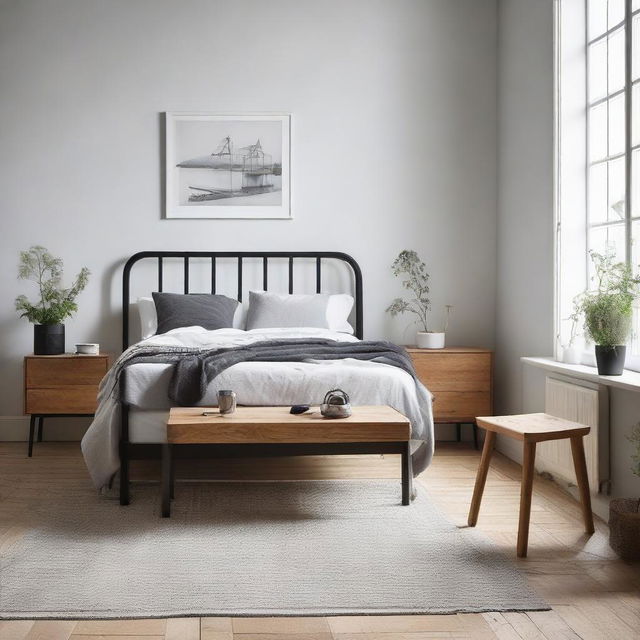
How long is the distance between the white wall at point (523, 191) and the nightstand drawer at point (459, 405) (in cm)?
21

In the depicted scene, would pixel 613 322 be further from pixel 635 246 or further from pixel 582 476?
pixel 582 476

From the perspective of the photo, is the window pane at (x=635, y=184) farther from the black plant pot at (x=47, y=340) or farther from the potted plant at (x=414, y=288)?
the black plant pot at (x=47, y=340)

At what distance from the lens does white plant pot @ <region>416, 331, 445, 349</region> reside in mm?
4812

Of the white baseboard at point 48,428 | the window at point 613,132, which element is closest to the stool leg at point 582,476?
the window at point 613,132

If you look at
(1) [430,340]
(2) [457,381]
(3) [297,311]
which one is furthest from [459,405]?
(3) [297,311]

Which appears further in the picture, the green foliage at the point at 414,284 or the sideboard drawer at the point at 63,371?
the green foliage at the point at 414,284

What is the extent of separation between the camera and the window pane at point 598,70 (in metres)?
3.75

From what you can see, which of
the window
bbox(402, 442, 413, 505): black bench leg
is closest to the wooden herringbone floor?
bbox(402, 442, 413, 505): black bench leg

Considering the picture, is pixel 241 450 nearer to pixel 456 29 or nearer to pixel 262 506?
pixel 262 506

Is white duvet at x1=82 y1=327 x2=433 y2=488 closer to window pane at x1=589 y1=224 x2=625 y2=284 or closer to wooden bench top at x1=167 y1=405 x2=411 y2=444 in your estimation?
wooden bench top at x1=167 y1=405 x2=411 y2=444

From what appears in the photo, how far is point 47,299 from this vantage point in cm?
Answer: 478

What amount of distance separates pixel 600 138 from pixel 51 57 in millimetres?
3602

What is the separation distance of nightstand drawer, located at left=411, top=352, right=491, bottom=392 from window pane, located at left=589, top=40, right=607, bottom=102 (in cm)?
169

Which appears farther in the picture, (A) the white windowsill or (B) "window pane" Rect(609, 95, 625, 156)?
(B) "window pane" Rect(609, 95, 625, 156)
